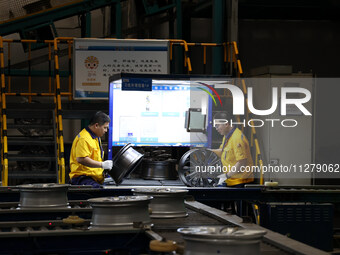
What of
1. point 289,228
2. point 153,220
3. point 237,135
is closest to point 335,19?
point 237,135

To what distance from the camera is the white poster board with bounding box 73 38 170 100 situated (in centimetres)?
1052

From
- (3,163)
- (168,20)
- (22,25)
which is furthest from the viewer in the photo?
(168,20)

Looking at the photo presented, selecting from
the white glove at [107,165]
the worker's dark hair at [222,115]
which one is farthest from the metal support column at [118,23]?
the white glove at [107,165]

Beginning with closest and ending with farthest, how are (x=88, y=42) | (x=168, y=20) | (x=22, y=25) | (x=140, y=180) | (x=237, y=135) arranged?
(x=140, y=180) < (x=237, y=135) < (x=88, y=42) < (x=22, y=25) < (x=168, y=20)

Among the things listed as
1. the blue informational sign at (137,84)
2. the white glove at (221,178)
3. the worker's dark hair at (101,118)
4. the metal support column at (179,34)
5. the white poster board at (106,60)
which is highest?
the metal support column at (179,34)

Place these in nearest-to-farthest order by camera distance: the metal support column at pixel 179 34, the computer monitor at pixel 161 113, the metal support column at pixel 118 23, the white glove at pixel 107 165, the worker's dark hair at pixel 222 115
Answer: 1. the white glove at pixel 107 165
2. the computer monitor at pixel 161 113
3. the worker's dark hair at pixel 222 115
4. the metal support column at pixel 118 23
5. the metal support column at pixel 179 34

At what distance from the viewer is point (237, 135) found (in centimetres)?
817

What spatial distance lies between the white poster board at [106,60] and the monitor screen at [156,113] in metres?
2.47

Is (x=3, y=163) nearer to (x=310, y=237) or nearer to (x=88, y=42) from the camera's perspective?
(x=88, y=42)

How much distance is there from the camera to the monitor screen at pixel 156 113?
26.2ft

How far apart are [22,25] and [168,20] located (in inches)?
128

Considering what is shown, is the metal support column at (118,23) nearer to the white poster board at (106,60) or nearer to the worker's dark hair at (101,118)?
the white poster board at (106,60)

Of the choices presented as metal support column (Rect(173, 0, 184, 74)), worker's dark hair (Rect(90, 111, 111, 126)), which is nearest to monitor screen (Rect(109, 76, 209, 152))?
worker's dark hair (Rect(90, 111, 111, 126))

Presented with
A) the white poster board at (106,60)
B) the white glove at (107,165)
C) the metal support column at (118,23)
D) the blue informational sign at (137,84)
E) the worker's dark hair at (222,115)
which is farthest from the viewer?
the metal support column at (118,23)
